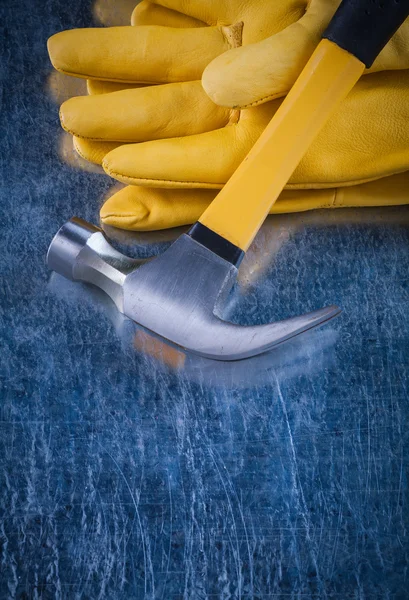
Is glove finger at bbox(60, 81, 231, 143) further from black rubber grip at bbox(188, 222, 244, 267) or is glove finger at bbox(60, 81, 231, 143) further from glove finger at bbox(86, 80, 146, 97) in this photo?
black rubber grip at bbox(188, 222, 244, 267)

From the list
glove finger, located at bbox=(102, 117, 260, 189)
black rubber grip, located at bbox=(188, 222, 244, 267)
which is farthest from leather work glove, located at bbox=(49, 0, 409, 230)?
black rubber grip, located at bbox=(188, 222, 244, 267)

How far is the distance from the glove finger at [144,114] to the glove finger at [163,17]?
14 cm

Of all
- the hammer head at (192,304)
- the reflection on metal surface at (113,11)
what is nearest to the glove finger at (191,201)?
the hammer head at (192,304)

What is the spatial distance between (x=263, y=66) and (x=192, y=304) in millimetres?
294

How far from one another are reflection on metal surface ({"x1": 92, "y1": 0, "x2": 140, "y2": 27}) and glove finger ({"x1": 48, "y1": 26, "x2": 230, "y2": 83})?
20 centimetres

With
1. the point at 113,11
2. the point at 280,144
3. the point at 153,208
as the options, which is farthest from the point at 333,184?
the point at 113,11

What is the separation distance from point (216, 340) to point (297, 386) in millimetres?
116

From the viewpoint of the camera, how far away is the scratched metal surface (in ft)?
2.33

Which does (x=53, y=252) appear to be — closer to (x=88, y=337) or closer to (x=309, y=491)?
(x=88, y=337)

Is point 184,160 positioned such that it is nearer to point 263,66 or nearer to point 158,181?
point 158,181

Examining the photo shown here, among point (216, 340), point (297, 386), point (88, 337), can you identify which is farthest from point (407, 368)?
point (88, 337)

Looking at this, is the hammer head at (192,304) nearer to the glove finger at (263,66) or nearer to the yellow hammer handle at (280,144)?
the yellow hammer handle at (280,144)

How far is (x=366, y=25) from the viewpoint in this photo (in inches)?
30.0

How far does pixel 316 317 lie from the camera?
0.77 m
